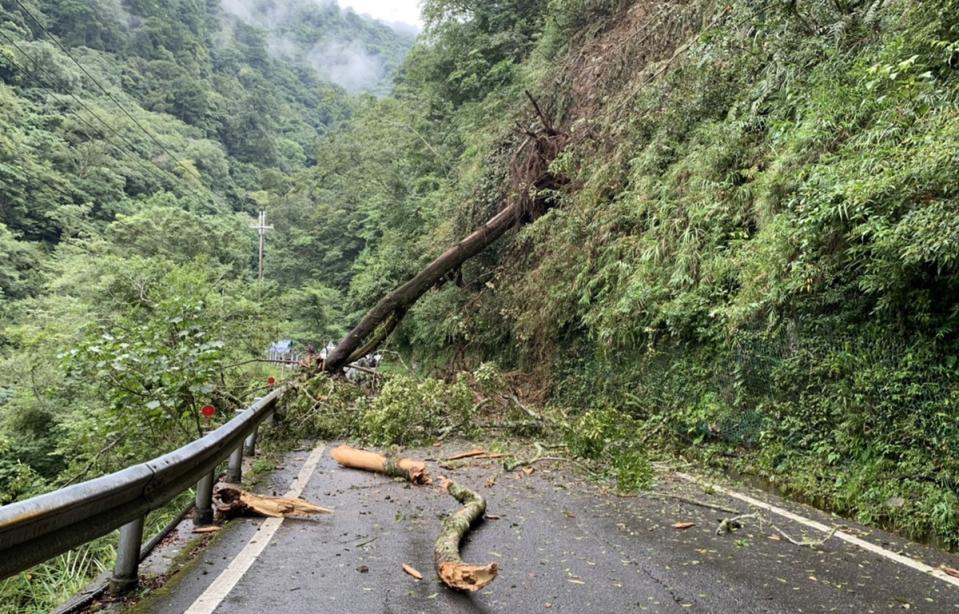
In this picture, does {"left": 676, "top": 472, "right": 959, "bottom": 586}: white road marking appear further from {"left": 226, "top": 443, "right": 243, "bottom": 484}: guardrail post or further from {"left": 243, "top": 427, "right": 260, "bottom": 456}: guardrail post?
{"left": 243, "top": 427, "right": 260, "bottom": 456}: guardrail post

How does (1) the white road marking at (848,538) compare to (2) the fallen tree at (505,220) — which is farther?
(2) the fallen tree at (505,220)

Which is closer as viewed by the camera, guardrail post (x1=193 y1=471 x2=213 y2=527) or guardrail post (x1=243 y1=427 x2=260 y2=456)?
guardrail post (x1=193 y1=471 x2=213 y2=527)

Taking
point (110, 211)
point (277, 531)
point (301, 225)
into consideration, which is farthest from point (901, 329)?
point (110, 211)

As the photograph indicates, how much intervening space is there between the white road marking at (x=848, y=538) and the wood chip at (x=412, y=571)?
3.55m

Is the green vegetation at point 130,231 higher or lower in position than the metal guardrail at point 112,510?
higher

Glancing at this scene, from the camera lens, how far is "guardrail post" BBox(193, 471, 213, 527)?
4348 mm

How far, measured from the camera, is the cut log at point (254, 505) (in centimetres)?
459

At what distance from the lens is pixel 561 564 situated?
382cm

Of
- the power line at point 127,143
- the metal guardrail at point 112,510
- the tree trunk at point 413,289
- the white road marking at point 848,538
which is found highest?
the power line at point 127,143

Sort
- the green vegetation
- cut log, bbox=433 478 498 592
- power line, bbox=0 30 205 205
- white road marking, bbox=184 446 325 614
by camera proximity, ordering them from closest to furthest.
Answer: white road marking, bbox=184 446 325 614 < cut log, bbox=433 478 498 592 < the green vegetation < power line, bbox=0 30 205 205

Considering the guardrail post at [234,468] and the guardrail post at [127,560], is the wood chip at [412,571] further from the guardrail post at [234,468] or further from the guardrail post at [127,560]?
the guardrail post at [234,468]

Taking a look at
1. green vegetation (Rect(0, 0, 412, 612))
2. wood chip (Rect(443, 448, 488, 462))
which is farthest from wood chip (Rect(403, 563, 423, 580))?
wood chip (Rect(443, 448, 488, 462))

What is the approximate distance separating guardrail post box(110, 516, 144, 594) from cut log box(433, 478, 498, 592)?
170 centimetres

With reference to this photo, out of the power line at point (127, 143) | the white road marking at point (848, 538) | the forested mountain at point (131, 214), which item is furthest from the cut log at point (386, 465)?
the power line at point (127, 143)
